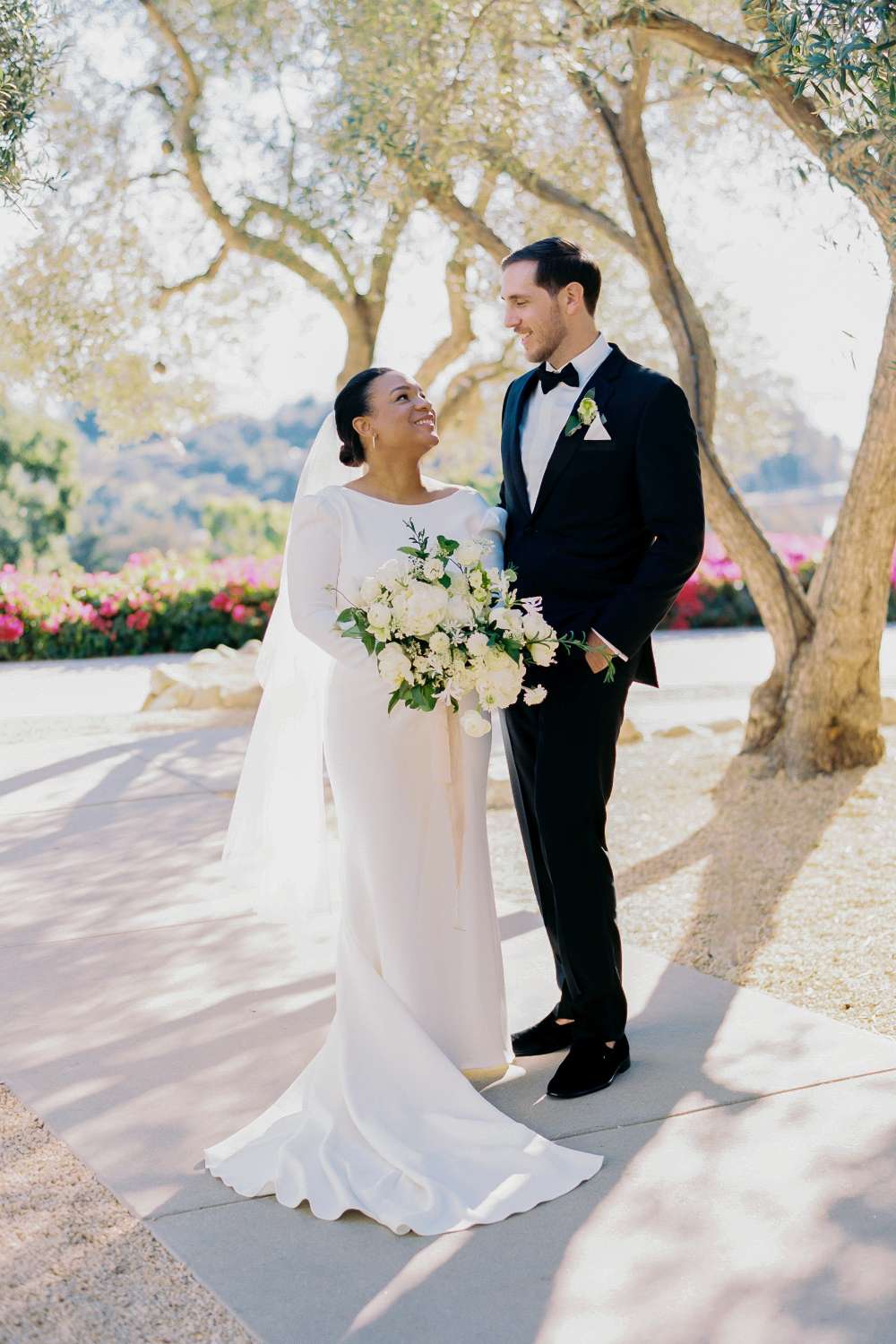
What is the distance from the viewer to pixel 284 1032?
4.27 metres

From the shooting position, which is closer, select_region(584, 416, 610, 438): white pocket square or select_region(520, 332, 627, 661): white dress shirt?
select_region(584, 416, 610, 438): white pocket square

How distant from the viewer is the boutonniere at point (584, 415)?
3.79 m

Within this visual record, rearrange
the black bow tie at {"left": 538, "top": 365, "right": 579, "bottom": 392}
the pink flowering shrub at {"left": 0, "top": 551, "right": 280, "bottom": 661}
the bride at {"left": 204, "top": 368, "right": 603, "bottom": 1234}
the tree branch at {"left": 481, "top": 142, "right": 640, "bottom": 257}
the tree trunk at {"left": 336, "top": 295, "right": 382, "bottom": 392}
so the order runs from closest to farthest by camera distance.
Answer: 1. the bride at {"left": 204, "top": 368, "right": 603, "bottom": 1234}
2. the black bow tie at {"left": 538, "top": 365, "right": 579, "bottom": 392}
3. the tree branch at {"left": 481, "top": 142, "right": 640, "bottom": 257}
4. the tree trunk at {"left": 336, "top": 295, "right": 382, "bottom": 392}
5. the pink flowering shrub at {"left": 0, "top": 551, "right": 280, "bottom": 661}

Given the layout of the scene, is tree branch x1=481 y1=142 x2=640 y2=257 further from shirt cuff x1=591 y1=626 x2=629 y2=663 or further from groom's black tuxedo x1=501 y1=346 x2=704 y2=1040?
shirt cuff x1=591 y1=626 x2=629 y2=663

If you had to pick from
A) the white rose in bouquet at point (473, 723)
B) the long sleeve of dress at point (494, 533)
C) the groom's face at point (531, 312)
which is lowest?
the white rose in bouquet at point (473, 723)

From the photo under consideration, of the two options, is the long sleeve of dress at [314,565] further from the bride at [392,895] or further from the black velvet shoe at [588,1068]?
the black velvet shoe at [588,1068]

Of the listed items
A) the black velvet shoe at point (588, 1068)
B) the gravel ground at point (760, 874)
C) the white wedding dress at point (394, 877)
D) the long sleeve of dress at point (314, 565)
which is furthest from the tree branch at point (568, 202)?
the black velvet shoe at point (588, 1068)

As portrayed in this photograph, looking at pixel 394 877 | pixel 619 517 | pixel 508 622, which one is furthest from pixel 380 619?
pixel 619 517

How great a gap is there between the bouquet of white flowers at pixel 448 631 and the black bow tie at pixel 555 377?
26.4 inches

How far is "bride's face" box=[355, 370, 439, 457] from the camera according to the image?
12.5ft

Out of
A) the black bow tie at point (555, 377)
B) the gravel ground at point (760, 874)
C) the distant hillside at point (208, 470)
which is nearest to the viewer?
the black bow tie at point (555, 377)

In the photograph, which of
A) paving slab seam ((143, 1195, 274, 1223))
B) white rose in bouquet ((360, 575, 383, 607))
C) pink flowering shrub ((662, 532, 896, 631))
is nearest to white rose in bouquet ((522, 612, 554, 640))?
white rose in bouquet ((360, 575, 383, 607))

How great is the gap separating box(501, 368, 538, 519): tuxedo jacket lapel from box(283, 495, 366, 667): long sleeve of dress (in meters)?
0.55

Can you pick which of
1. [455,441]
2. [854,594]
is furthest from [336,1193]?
[455,441]
